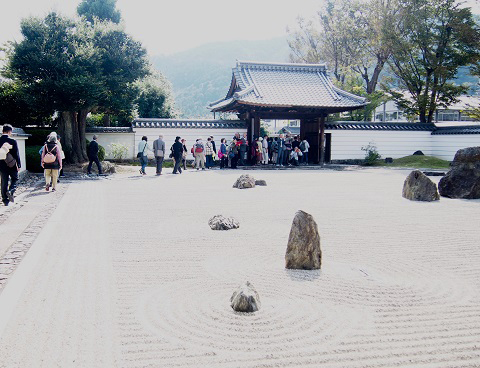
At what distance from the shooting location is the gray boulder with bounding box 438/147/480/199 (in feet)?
42.1

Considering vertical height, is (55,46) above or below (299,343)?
above

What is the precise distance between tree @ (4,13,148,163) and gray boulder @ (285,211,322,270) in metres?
16.1

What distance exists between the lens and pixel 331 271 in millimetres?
5824

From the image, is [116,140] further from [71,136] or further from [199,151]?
[199,151]

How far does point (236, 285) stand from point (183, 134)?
22.3 m

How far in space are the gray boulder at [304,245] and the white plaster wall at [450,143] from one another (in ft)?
79.2

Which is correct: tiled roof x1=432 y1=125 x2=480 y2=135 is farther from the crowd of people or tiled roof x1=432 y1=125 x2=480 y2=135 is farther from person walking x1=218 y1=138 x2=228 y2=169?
person walking x1=218 y1=138 x2=228 y2=169

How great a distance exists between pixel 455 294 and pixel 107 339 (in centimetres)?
378

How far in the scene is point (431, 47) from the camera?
27.9 m

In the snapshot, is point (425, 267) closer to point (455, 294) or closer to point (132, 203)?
point (455, 294)

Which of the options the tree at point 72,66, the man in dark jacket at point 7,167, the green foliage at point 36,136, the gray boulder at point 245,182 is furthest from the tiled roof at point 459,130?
the man in dark jacket at point 7,167

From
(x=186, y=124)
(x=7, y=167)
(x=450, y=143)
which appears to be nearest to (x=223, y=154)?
(x=186, y=124)

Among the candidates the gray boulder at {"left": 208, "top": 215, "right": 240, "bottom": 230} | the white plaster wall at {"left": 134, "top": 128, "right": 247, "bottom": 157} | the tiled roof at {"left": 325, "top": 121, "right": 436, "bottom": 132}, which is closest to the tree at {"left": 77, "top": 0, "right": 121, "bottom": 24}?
the white plaster wall at {"left": 134, "top": 128, "right": 247, "bottom": 157}

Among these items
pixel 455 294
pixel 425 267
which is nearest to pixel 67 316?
pixel 455 294
